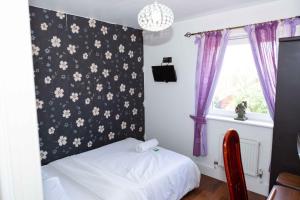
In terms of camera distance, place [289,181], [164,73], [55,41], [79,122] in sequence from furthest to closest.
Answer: [164,73]
[79,122]
[55,41]
[289,181]

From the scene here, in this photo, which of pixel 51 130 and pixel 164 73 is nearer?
pixel 51 130

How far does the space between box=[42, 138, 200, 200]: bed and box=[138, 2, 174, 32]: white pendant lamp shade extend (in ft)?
4.91

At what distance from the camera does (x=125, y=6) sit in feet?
7.97

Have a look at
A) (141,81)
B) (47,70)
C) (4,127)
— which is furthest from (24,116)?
(141,81)

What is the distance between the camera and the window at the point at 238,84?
8.57 ft

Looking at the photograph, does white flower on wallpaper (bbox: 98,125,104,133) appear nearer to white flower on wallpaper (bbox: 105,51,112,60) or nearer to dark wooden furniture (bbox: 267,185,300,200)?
white flower on wallpaper (bbox: 105,51,112,60)

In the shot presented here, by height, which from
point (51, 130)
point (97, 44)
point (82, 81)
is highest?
point (97, 44)

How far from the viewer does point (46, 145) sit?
8.54ft

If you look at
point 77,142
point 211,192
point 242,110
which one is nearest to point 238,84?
point 242,110

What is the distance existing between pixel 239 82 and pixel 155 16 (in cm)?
165

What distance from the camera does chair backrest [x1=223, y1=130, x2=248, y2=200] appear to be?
3.95 feet

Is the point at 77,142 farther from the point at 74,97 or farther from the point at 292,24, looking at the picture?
the point at 292,24

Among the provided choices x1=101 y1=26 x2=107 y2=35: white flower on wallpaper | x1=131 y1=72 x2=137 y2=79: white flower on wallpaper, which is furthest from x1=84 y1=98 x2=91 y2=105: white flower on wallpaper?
x1=101 y1=26 x2=107 y2=35: white flower on wallpaper

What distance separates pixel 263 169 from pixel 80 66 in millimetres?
2697
